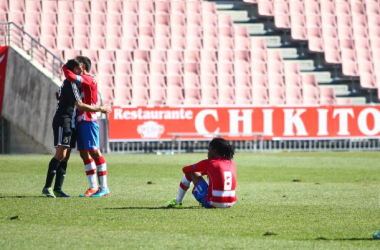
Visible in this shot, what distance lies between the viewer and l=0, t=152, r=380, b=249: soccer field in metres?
7.32

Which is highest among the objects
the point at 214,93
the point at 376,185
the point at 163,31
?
the point at 163,31

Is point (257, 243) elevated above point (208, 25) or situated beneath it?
situated beneath

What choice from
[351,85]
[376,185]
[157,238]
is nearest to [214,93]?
[351,85]

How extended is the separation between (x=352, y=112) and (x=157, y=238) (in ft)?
68.9

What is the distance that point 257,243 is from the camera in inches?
285

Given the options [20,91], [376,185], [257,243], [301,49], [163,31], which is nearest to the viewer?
[257,243]

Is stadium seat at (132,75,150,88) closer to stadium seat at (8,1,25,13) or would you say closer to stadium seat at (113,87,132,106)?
stadium seat at (113,87,132,106)

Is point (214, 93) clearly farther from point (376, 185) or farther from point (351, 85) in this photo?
point (376, 185)

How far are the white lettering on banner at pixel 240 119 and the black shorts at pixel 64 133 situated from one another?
1482cm

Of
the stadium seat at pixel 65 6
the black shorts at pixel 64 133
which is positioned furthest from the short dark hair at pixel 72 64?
the stadium seat at pixel 65 6

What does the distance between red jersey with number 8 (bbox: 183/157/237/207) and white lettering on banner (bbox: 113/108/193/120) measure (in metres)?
15.5

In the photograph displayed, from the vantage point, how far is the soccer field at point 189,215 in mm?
7316

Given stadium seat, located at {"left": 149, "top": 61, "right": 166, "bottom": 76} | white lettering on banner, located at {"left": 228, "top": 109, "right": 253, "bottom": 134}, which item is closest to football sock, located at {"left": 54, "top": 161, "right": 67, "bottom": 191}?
white lettering on banner, located at {"left": 228, "top": 109, "right": 253, "bottom": 134}

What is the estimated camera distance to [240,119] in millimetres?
26781
